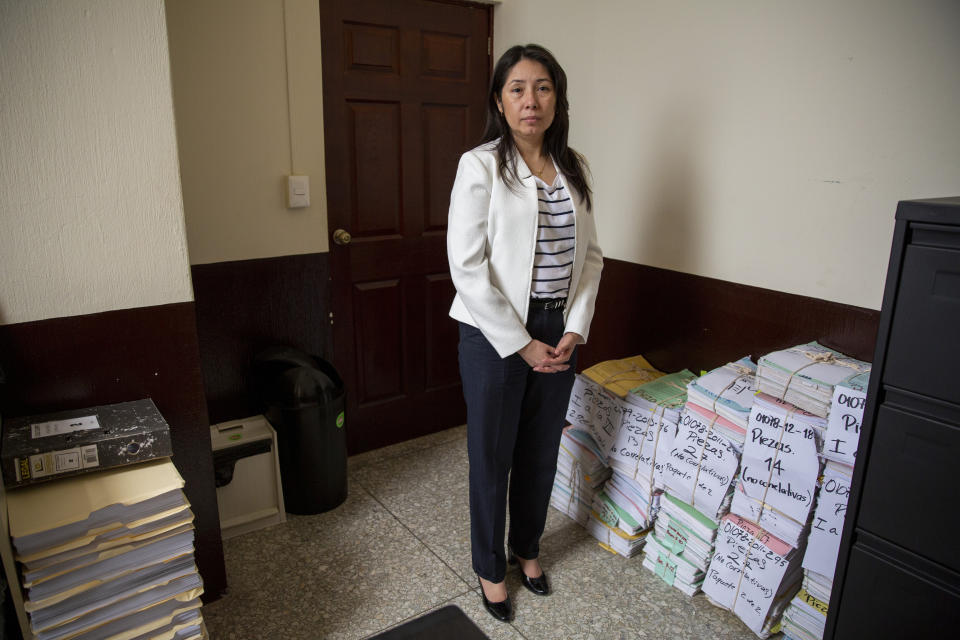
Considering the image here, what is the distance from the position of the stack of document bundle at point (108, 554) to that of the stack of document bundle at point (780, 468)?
1542 mm

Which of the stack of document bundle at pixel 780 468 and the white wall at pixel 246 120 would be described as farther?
the white wall at pixel 246 120

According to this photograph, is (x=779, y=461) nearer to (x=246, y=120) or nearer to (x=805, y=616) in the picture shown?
(x=805, y=616)

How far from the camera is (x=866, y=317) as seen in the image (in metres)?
1.91

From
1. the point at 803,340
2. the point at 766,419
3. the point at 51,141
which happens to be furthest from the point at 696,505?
the point at 51,141

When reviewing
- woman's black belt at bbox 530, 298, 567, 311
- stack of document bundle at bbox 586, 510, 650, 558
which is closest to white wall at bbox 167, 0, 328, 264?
woman's black belt at bbox 530, 298, 567, 311

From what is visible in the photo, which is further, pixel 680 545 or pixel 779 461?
pixel 680 545

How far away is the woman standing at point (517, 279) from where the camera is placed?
1.74m

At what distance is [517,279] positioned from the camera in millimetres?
1766

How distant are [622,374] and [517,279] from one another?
0.87 metres

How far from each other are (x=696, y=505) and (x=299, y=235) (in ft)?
5.88

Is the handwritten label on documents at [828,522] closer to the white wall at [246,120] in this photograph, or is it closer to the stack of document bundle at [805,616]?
the stack of document bundle at [805,616]

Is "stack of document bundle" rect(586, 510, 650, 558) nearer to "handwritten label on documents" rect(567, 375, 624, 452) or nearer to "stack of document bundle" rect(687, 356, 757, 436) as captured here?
"handwritten label on documents" rect(567, 375, 624, 452)

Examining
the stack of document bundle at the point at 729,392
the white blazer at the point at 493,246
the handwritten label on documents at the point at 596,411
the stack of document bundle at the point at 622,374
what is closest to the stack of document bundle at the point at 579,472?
the handwritten label on documents at the point at 596,411

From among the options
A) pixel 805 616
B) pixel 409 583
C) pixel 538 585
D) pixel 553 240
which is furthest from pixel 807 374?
pixel 409 583
